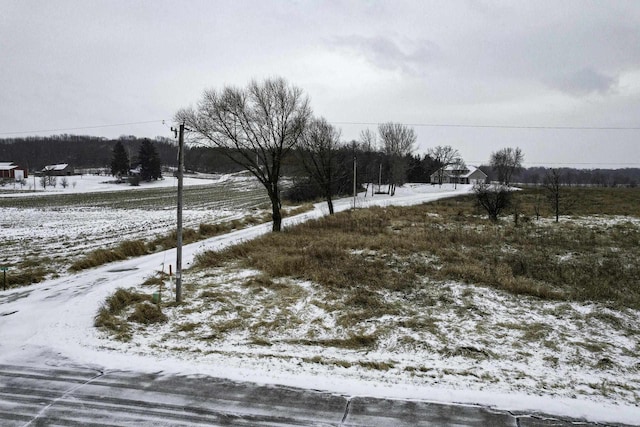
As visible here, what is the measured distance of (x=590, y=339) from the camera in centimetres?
816

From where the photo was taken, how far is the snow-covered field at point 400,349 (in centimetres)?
620

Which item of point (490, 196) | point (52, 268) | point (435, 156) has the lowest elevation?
point (52, 268)

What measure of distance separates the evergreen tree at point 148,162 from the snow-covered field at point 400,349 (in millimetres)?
92328

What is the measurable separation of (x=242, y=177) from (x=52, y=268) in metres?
96.0

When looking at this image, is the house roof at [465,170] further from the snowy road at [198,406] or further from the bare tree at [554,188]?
the snowy road at [198,406]

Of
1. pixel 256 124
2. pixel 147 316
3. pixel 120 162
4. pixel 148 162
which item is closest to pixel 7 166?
pixel 120 162

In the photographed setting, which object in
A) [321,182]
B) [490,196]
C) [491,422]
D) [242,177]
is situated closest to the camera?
[491,422]

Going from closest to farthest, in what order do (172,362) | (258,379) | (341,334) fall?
(258,379) → (172,362) → (341,334)

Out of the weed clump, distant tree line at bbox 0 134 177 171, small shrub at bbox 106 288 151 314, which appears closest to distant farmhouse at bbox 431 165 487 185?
distant tree line at bbox 0 134 177 171

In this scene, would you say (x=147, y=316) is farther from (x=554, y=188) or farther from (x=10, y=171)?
(x=10, y=171)

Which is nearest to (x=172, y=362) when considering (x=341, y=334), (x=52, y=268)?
(x=341, y=334)

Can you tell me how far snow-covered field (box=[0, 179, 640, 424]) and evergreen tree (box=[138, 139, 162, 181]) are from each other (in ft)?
303

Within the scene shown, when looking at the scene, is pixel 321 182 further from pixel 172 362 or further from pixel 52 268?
pixel 172 362

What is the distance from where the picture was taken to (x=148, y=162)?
96.3 meters
